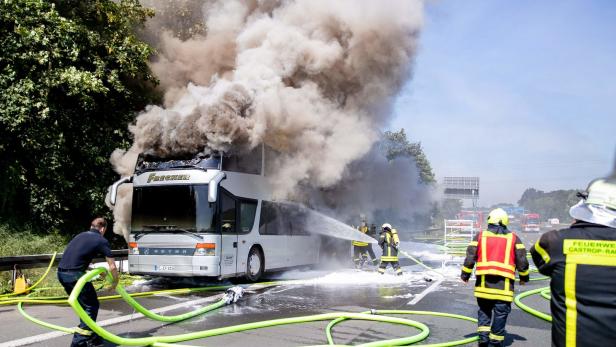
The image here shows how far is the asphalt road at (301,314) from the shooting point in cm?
669

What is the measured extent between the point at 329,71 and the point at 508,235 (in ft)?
28.8

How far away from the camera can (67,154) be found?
14.6 meters

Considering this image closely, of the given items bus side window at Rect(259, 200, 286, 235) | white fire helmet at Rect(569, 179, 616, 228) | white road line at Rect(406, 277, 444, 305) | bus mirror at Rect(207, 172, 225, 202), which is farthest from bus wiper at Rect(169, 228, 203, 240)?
white fire helmet at Rect(569, 179, 616, 228)

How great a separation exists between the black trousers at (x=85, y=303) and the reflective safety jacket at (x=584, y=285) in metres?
5.01

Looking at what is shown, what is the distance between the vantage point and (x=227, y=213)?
11.0m

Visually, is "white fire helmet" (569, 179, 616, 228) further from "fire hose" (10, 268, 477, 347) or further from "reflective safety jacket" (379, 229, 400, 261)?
"reflective safety jacket" (379, 229, 400, 261)

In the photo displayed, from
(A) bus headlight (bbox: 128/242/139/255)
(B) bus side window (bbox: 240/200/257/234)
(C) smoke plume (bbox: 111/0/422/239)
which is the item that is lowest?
(A) bus headlight (bbox: 128/242/139/255)

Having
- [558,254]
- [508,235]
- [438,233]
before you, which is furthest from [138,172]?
[438,233]

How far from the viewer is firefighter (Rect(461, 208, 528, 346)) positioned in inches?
229

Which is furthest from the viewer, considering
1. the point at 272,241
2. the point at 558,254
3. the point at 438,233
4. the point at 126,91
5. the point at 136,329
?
the point at 438,233

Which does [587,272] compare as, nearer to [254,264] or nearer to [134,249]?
[134,249]

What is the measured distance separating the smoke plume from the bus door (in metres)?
1.45

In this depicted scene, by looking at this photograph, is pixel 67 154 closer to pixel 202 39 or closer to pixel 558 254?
pixel 202 39

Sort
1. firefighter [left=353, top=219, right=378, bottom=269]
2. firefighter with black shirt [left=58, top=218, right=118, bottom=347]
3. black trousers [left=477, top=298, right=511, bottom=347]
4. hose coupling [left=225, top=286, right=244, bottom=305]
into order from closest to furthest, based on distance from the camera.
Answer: black trousers [left=477, top=298, right=511, bottom=347], firefighter with black shirt [left=58, top=218, right=118, bottom=347], hose coupling [left=225, top=286, right=244, bottom=305], firefighter [left=353, top=219, right=378, bottom=269]
